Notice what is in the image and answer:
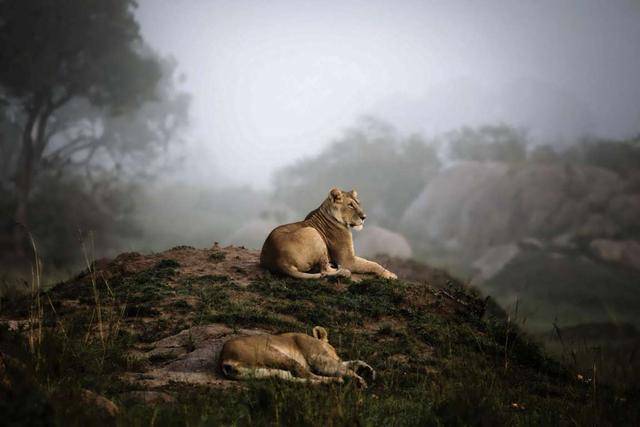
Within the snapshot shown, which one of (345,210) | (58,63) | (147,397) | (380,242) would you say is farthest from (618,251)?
(58,63)

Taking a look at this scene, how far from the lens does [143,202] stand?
145 ft

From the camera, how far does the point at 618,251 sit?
102 ft

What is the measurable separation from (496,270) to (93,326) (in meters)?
25.3

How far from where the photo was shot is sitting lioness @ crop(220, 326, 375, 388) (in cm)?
755

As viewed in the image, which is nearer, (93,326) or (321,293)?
(93,326)

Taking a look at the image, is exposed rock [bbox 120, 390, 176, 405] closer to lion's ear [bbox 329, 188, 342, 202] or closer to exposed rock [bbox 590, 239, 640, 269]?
lion's ear [bbox 329, 188, 342, 202]

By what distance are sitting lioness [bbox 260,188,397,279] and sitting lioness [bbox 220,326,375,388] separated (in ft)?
16.5

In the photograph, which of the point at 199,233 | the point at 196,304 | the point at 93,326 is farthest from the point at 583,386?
the point at 199,233

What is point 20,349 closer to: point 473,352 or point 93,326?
point 93,326

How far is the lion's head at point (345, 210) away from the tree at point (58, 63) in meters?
24.9

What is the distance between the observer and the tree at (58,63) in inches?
1395

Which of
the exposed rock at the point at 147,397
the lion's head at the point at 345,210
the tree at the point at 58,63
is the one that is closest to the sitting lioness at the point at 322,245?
the lion's head at the point at 345,210

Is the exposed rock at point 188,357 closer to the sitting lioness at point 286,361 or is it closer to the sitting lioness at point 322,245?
the sitting lioness at point 286,361

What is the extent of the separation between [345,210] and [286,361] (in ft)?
23.8
